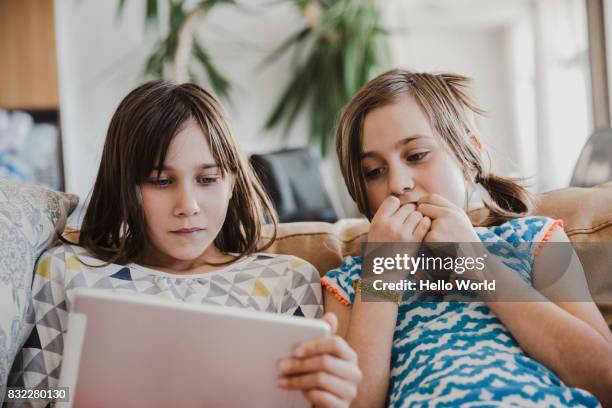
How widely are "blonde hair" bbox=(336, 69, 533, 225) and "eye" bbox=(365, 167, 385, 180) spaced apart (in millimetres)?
23

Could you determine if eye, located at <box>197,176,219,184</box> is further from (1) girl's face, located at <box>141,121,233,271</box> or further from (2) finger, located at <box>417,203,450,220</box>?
(2) finger, located at <box>417,203,450,220</box>

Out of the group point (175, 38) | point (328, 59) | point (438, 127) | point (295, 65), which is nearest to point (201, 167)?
point (438, 127)

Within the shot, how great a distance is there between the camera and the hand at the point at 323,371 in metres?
0.72

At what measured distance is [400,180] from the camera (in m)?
1.07

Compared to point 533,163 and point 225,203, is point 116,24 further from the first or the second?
point 225,203

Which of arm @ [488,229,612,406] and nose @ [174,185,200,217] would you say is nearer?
arm @ [488,229,612,406]

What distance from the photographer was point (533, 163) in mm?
4484

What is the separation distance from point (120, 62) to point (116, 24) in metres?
0.28

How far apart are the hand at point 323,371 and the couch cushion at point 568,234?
21.3 inches

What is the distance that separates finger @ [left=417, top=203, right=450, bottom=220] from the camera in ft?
3.42

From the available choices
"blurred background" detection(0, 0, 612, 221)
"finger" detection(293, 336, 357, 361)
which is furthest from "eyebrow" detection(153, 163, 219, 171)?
"blurred background" detection(0, 0, 612, 221)

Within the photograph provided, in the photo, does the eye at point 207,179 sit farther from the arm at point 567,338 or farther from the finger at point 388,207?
the arm at point 567,338

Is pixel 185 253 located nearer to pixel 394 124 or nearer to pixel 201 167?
pixel 201 167

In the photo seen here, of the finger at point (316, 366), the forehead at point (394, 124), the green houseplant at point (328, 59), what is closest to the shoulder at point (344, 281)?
the forehead at point (394, 124)
